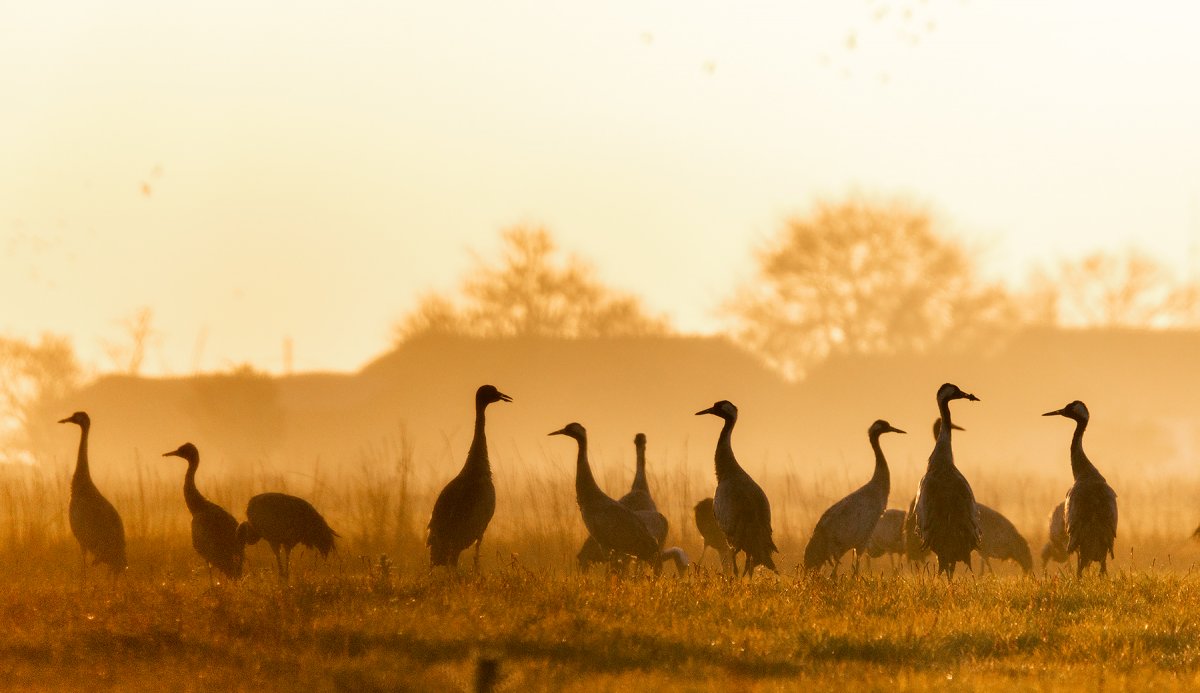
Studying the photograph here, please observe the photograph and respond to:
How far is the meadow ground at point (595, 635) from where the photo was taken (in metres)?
10.8

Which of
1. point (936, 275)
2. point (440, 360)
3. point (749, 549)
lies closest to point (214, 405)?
point (440, 360)

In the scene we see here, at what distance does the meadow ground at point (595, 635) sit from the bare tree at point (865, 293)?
44629 mm

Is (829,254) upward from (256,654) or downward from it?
upward

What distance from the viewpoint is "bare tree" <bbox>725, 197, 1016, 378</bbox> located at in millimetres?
58625

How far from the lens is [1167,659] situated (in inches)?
458

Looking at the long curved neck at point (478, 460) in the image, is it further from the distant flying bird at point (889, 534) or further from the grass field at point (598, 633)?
the distant flying bird at point (889, 534)

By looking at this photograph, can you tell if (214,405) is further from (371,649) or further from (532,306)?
(371,649)

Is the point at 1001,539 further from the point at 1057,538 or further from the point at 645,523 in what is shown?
the point at 645,523

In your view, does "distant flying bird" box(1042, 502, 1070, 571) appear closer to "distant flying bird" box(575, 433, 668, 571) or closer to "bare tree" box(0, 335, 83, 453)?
"distant flying bird" box(575, 433, 668, 571)

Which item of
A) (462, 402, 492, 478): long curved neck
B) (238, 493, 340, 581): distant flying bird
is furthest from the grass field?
(462, 402, 492, 478): long curved neck

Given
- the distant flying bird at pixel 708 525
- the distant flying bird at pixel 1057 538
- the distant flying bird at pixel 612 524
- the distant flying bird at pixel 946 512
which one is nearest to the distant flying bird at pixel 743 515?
the distant flying bird at pixel 612 524

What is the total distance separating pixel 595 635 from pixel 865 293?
161 feet

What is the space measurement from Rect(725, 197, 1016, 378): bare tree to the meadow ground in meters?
44.6

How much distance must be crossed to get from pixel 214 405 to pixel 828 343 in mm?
23442
